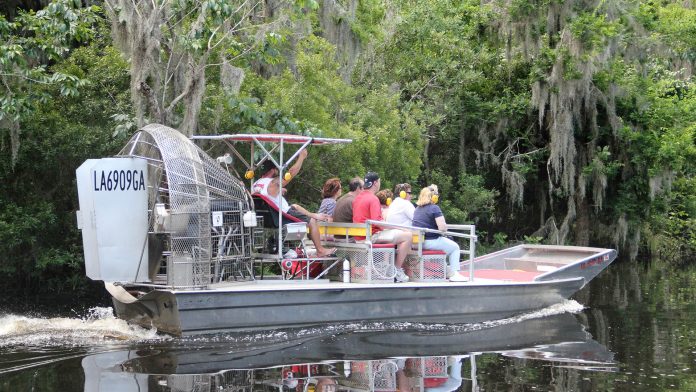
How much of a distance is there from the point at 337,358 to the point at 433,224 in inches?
140

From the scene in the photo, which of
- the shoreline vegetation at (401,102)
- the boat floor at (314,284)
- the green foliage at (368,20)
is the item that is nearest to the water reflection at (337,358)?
the boat floor at (314,284)

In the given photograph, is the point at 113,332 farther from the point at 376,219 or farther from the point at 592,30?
the point at 592,30

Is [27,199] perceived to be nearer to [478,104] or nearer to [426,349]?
[426,349]

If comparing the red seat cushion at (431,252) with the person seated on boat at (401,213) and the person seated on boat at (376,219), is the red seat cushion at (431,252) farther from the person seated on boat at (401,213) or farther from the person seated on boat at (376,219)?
the person seated on boat at (401,213)

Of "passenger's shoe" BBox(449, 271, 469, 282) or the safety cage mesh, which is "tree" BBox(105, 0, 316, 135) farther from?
"passenger's shoe" BBox(449, 271, 469, 282)

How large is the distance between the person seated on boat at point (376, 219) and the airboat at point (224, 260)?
0.63 feet

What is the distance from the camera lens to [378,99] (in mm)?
21234

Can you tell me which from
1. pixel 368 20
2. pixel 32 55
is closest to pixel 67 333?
pixel 32 55

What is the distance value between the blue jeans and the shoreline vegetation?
390 centimetres

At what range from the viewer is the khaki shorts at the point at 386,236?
1341 centimetres

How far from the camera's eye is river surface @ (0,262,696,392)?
9.41 metres

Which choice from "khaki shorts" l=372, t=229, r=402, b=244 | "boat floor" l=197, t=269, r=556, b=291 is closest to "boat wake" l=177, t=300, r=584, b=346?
"boat floor" l=197, t=269, r=556, b=291

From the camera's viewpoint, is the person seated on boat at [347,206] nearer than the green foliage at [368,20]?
Yes

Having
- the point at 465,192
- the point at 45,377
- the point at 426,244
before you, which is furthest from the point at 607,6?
the point at 45,377
